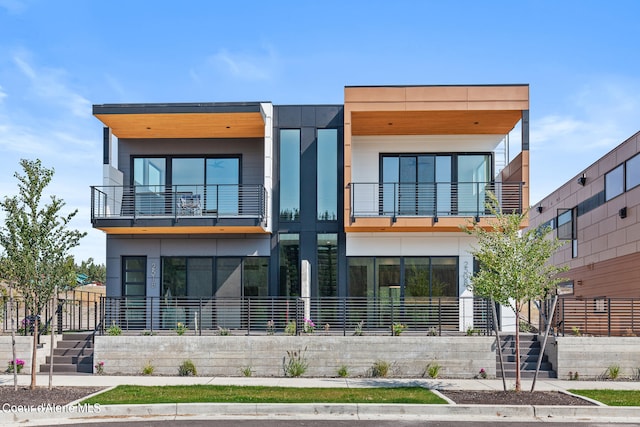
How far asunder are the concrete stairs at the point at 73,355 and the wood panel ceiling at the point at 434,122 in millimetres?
10447

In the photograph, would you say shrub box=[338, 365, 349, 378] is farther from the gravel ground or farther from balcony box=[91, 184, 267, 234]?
balcony box=[91, 184, 267, 234]

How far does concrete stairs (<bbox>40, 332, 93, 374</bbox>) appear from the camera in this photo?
58.1 ft

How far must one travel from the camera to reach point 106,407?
12.0 m

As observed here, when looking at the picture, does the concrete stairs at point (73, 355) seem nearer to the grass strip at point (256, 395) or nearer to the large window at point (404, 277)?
the grass strip at point (256, 395)

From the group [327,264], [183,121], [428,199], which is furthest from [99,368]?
[428,199]

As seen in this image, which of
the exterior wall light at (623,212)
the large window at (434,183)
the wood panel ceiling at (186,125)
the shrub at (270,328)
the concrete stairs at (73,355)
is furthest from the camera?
the exterior wall light at (623,212)

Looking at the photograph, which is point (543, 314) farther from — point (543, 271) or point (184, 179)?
point (184, 179)

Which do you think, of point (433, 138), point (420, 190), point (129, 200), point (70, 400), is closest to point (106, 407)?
point (70, 400)

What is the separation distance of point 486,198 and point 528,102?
3.24 m

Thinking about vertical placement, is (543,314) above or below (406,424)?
above

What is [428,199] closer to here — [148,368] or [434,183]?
[434,183]

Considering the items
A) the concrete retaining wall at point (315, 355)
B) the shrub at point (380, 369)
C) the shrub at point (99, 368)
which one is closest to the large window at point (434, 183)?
the concrete retaining wall at point (315, 355)

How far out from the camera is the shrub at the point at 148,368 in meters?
17.3

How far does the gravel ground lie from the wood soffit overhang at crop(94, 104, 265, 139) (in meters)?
9.02
